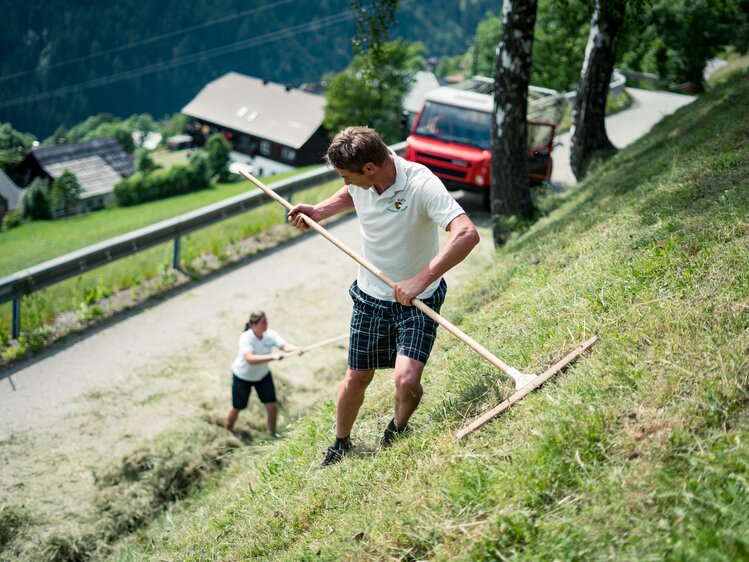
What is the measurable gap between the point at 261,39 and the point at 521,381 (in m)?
174

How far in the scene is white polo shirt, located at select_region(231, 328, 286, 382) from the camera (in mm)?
7078

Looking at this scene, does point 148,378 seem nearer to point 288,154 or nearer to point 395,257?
point 395,257

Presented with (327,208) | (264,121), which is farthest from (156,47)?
(327,208)

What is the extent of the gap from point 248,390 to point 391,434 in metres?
3.14

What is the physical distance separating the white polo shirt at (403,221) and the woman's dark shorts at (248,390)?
3.17 m

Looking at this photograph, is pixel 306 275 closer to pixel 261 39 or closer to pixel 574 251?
pixel 574 251

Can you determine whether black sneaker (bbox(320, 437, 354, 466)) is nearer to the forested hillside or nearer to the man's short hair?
the man's short hair

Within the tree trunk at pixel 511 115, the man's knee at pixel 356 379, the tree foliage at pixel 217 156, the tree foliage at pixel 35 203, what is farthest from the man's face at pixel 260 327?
the tree foliage at pixel 217 156

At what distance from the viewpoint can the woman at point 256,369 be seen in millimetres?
7078

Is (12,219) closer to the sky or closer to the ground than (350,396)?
closer to the ground

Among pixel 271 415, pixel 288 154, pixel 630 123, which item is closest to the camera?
pixel 271 415

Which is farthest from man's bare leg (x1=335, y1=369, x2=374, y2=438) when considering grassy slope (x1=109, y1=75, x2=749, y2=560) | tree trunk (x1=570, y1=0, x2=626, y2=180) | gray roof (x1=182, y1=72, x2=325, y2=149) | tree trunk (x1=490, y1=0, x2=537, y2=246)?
gray roof (x1=182, y1=72, x2=325, y2=149)

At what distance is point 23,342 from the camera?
850 cm

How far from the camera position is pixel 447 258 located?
152 inches
